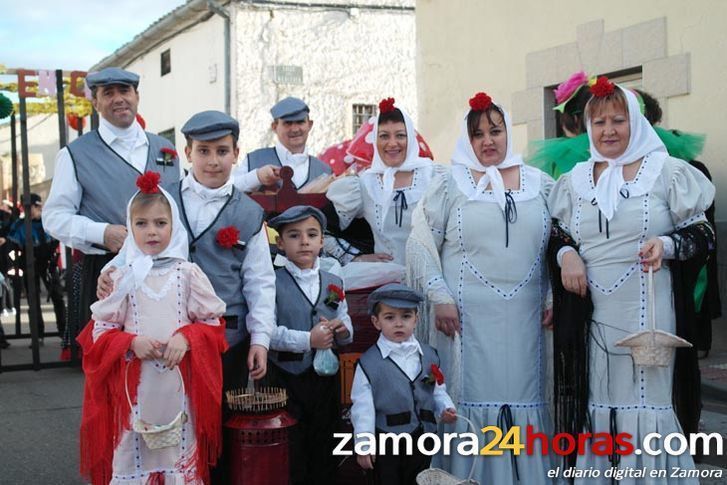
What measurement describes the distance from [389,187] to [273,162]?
1.31m

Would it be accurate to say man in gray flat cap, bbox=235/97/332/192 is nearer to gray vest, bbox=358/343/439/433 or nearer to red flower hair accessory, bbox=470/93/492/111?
red flower hair accessory, bbox=470/93/492/111

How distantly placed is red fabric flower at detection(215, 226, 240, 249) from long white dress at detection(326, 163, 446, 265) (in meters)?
1.04

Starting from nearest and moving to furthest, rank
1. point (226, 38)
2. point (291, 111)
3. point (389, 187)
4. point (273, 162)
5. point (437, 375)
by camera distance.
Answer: point (437, 375), point (389, 187), point (273, 162), point (291, 111), point (226, 38)

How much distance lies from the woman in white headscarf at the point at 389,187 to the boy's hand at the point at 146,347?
138cm

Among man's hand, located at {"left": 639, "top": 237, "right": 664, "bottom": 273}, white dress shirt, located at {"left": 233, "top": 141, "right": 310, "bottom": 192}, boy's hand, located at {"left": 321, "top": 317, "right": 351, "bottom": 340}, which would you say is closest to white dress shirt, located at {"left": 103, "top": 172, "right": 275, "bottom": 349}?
boy's hand, located at {"left": 321, "top": 317, "right": 351, "bottom": 340}

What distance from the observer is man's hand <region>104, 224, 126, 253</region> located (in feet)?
13.4

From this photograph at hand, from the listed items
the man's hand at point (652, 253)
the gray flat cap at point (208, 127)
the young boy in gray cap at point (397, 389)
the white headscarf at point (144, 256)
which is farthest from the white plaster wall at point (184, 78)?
the man's hand at point (652, 253)

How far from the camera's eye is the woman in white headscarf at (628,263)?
3633 millimetres

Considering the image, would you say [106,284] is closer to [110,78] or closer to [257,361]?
[257,361]

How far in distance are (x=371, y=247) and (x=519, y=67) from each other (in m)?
5.47

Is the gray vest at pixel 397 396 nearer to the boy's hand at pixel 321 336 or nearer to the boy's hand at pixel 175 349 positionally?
the boy's hand at pixel 321 336

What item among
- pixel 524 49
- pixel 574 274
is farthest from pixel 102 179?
pixel 524 49

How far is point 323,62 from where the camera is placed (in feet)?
58.0

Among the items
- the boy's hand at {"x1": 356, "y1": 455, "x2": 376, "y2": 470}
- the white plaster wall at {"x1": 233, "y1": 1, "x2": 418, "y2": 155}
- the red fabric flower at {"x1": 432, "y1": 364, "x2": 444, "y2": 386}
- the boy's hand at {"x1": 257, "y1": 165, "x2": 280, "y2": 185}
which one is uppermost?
the white plaster wall at {"x1": 233, "y1": 1, "x2": 418, "y2": 155}
